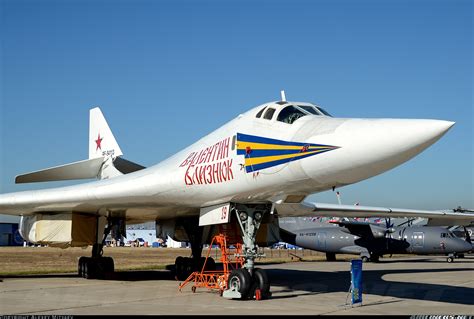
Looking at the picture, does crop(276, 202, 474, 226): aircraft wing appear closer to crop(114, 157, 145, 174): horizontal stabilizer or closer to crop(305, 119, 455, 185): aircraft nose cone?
crop(305, 119, 455, 185): aircraft nose cone

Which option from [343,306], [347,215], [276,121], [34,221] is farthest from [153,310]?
[347,215]

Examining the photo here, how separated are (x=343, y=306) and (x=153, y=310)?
3362 millimetres

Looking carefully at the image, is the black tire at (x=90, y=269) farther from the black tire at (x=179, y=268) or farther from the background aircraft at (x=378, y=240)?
the background aircraft at (x=378, y=240)

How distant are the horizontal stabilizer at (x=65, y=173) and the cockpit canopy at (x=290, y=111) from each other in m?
9.21

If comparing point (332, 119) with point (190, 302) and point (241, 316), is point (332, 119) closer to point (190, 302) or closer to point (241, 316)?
point (241, 316)

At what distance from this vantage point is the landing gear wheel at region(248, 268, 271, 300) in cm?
1103

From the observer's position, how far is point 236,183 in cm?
1110

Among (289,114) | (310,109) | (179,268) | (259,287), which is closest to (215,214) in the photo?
(259,287)

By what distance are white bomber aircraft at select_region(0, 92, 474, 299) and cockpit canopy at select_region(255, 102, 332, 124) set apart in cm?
2

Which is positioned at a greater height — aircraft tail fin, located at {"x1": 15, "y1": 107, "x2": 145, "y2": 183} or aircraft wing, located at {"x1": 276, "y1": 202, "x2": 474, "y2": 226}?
aircraft tail fin, located at {"x1": 15, "y1": 107, "x2": 145, "y2": 183}

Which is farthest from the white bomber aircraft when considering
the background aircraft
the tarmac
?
the background aircraft

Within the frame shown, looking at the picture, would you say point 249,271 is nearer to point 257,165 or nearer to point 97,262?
point 257,165

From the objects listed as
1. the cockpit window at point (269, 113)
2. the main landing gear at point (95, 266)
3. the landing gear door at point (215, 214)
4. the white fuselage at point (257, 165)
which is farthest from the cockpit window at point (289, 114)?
the main landing gear at point (95, 266)

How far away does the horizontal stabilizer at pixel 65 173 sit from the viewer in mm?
17641
